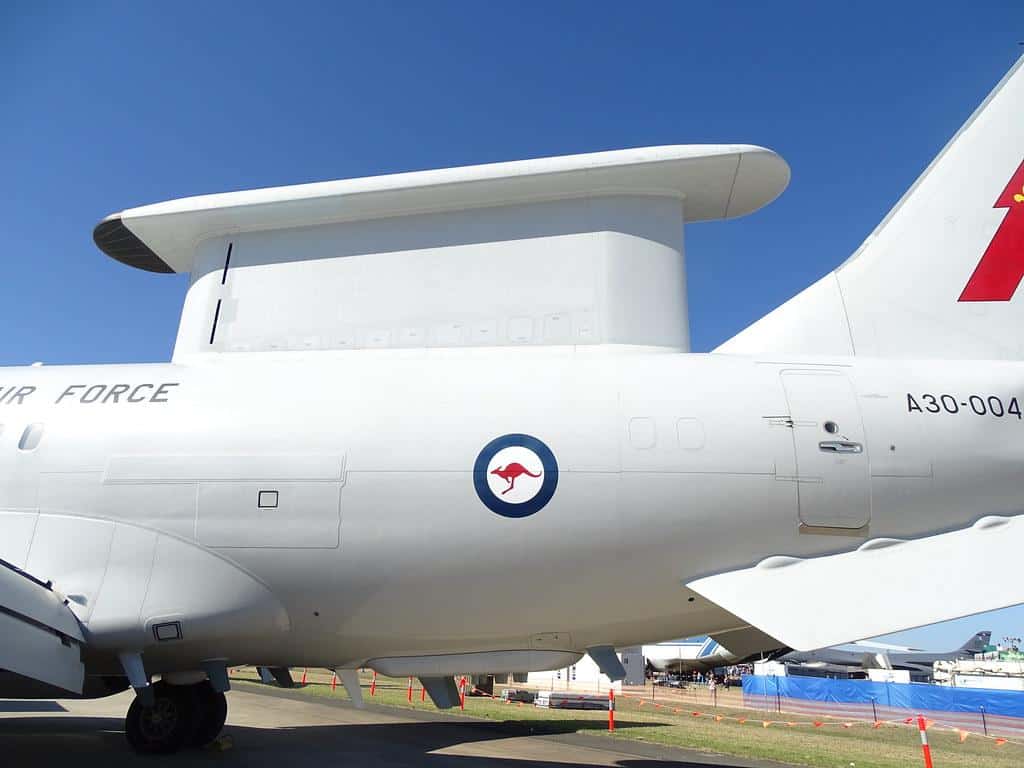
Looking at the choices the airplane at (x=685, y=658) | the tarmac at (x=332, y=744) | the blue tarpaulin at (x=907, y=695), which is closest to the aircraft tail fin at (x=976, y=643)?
the airplane at (x=685, y=658)

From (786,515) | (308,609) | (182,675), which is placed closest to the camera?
(786,515)

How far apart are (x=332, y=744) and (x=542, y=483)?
22.0ft

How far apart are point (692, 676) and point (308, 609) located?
49919 mm

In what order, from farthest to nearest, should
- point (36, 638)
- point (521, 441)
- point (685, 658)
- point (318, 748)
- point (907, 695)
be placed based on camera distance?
1. point (685, 658)
2. point (907, 695)
3. point (318, 748)
4. point (521, 441)
5. point (36, 638)

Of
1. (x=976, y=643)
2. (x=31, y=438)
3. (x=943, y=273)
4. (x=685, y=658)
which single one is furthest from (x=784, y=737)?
(x=976, y=643)

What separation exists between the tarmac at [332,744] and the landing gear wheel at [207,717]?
15 centimetres

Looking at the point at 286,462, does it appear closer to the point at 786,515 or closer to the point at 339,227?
the point at 339,227

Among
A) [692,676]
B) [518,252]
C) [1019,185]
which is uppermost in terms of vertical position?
[1019,185]

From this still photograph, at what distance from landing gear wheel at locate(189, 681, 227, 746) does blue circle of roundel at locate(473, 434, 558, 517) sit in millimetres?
5382

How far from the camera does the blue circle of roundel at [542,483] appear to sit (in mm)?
6078

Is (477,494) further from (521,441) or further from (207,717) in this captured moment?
(207,717)

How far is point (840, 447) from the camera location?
611 cm

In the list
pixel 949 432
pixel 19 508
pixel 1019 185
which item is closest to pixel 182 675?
pixel 19 508

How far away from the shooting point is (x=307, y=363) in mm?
7098
